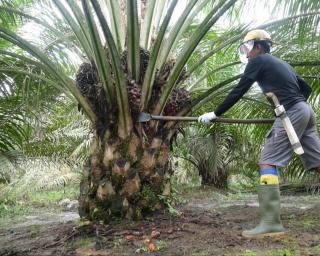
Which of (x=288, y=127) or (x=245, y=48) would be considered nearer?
(x=288, y=127)

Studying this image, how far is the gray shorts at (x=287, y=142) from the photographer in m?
3.49

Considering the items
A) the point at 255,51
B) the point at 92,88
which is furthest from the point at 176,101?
the point at 255,51

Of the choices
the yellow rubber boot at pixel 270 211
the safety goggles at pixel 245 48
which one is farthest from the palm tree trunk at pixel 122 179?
the safety goggles at pixel 245 48

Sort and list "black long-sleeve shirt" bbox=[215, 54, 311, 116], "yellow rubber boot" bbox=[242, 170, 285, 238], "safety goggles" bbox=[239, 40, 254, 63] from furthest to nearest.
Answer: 1. "safety goggles" bbox=[239, 40, 254, 63]
2. "black long-sleeve shirt" bbox=[215, 54, 311, 116]
3. "yellow rubber boot" bbox=[242, 170, 285, 238]

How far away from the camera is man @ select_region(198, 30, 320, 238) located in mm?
3465

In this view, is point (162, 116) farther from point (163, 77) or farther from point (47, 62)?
point (47, 62)

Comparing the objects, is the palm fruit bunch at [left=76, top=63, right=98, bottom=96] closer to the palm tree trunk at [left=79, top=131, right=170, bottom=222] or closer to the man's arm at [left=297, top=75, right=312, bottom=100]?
the palm tree trunk at [left=79, top=131, right=170, bottom=222]

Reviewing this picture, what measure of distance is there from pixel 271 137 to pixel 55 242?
6.61ft

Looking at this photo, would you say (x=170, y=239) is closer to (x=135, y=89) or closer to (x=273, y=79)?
(x=135, y=89)

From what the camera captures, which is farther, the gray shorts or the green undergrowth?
the green undergrowth

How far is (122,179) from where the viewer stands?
159 inches

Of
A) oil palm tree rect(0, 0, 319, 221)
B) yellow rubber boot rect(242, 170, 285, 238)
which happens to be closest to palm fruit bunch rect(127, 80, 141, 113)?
oil palm tree rect(0, 0, 319, 221)

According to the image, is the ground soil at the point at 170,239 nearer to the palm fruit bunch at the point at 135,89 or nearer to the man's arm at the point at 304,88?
the palm fruit bunch at the point at 135,89

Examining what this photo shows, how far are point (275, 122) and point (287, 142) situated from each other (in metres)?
0.21
